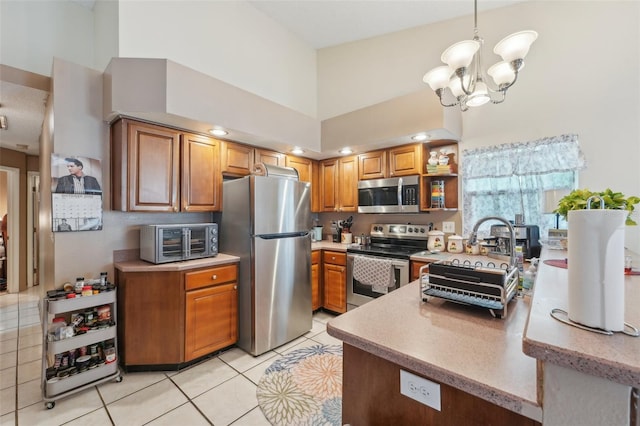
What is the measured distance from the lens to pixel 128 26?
7.83 ft

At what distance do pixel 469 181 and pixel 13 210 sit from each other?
22.2 ft

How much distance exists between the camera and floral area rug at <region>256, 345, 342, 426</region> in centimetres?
182

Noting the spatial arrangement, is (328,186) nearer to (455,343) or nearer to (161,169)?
(161,169)

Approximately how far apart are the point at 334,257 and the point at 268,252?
1.06 meters

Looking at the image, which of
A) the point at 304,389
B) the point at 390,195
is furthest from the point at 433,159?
the point at 304,389

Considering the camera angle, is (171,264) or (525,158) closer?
(171,264)

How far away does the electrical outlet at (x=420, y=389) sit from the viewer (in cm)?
84

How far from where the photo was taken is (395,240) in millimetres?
3561

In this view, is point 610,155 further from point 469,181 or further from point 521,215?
point 469,181

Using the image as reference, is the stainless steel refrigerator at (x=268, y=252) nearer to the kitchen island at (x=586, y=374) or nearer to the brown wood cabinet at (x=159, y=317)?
the brown wood cabinet at (x=159, y=317)

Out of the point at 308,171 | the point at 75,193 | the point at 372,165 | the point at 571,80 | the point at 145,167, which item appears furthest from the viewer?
the point at 308,171

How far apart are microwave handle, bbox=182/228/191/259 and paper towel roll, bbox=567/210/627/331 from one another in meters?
2.54

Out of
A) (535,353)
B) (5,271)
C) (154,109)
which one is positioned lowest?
(5,271)

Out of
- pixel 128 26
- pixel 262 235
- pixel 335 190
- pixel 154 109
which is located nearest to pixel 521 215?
pixel 335 190
